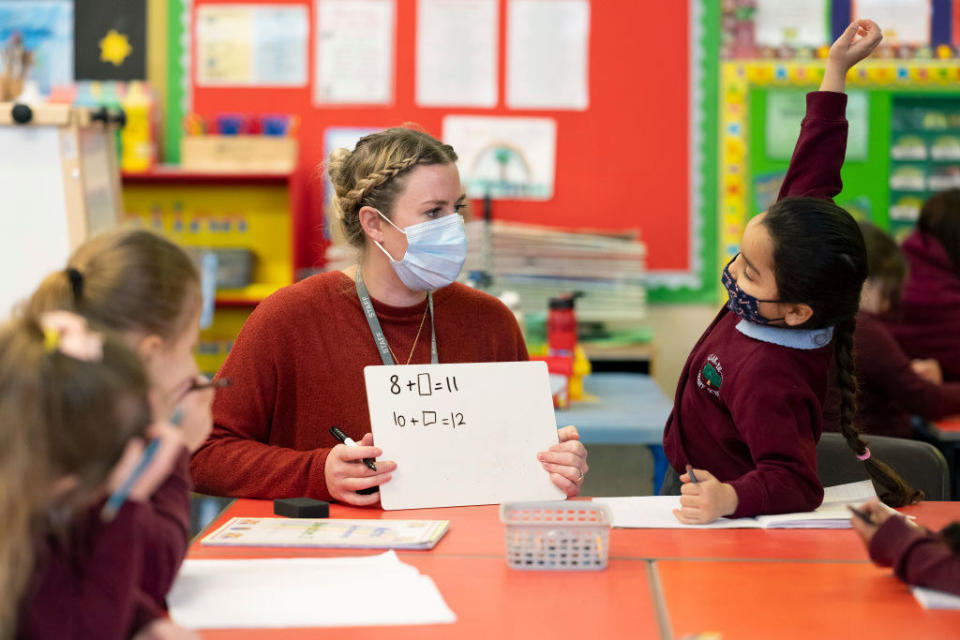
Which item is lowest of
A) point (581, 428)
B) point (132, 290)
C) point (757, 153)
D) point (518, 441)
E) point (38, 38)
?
point (581, 428)

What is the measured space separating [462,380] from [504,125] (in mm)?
3073

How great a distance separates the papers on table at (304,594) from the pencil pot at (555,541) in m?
0.14

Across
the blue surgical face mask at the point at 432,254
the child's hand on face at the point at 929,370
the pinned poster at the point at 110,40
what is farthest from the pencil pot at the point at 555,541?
the pinned poster at the point at 110,40

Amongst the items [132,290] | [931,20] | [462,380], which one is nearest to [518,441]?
[462,380]

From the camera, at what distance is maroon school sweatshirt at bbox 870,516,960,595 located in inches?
52.5

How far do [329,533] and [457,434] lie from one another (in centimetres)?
31

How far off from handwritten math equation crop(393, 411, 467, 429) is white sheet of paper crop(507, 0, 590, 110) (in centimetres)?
314

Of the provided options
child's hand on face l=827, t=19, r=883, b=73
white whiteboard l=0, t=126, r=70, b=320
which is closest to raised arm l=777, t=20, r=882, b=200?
child's hand on face l=827, t=19, r=883, b=73

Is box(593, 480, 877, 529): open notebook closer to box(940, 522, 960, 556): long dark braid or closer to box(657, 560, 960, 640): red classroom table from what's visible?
box(657, 560, 960, 640): red classroom table

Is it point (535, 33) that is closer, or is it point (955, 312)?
point (955, 312)

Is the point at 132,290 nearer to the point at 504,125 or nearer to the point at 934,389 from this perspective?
the point at 934,389

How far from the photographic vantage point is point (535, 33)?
4.72 metres

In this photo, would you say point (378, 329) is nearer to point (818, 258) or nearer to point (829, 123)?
point (818, 258)

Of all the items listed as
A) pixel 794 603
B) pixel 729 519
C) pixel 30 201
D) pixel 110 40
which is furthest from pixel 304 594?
pixel 110 40
